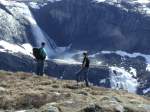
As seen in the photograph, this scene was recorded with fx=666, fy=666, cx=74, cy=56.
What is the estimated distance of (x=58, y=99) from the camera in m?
41.2

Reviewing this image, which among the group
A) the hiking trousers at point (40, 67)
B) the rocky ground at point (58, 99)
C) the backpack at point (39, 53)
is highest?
the backpack at point (39, 53)

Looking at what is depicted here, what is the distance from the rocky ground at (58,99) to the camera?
37.8m

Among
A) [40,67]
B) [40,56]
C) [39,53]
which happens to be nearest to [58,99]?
[39,53]

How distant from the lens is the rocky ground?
37.8 m

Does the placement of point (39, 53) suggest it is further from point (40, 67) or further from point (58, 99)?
point (58, 99)

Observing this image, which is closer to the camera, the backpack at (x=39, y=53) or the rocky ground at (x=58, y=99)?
the rocky ground at (x=58, y=99)

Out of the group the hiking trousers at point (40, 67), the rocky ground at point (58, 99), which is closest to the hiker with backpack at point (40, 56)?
the hiking trousers at point (40, 67)

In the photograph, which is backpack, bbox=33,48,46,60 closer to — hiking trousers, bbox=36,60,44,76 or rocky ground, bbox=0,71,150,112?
hiking trousers, bbox=36,60,44,76

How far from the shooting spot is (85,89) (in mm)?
48156

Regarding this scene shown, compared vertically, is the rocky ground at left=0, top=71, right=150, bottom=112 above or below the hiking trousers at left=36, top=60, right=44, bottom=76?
below

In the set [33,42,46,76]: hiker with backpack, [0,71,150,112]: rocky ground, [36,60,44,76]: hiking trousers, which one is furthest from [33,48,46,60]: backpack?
[0,71,150,112]: rocky ground

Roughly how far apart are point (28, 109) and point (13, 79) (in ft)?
37.8

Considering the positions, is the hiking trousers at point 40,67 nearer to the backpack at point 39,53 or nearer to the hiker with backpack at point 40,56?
the hiker with backpack at point 40,56

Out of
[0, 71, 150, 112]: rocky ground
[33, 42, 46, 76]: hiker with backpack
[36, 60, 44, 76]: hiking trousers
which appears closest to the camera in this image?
[0, 71, 150, 112]: rocky ground
